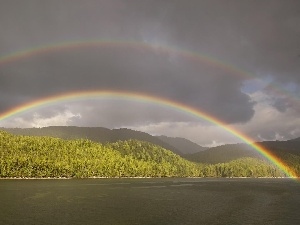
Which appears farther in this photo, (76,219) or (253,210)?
(253,210)

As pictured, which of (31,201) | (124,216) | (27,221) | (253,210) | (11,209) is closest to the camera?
(27,221)

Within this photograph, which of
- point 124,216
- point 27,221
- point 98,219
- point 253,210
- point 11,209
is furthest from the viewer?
point 253,210

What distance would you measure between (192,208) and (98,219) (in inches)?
1383

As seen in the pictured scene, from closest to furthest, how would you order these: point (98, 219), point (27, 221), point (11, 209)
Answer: point (27, 221) → point (98, 219) → point (11, 209)

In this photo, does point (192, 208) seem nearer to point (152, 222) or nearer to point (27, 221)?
A: point (152, 222)

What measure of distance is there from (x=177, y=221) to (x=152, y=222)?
6.26m

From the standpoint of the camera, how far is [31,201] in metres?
108

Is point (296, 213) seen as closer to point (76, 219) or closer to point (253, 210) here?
point (253, 210)

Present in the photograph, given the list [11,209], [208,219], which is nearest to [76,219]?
[11,209]

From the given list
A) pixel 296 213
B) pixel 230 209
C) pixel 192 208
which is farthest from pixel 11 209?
pixel 296 213

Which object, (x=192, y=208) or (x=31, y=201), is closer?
(x=192, y=208)

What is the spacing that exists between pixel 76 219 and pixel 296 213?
63672mm

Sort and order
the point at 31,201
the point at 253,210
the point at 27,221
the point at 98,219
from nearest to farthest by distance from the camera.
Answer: the point at 27,221 → the point at 98,219 → the point at 253,210 → the point at 31,201

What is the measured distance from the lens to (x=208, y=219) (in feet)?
265
